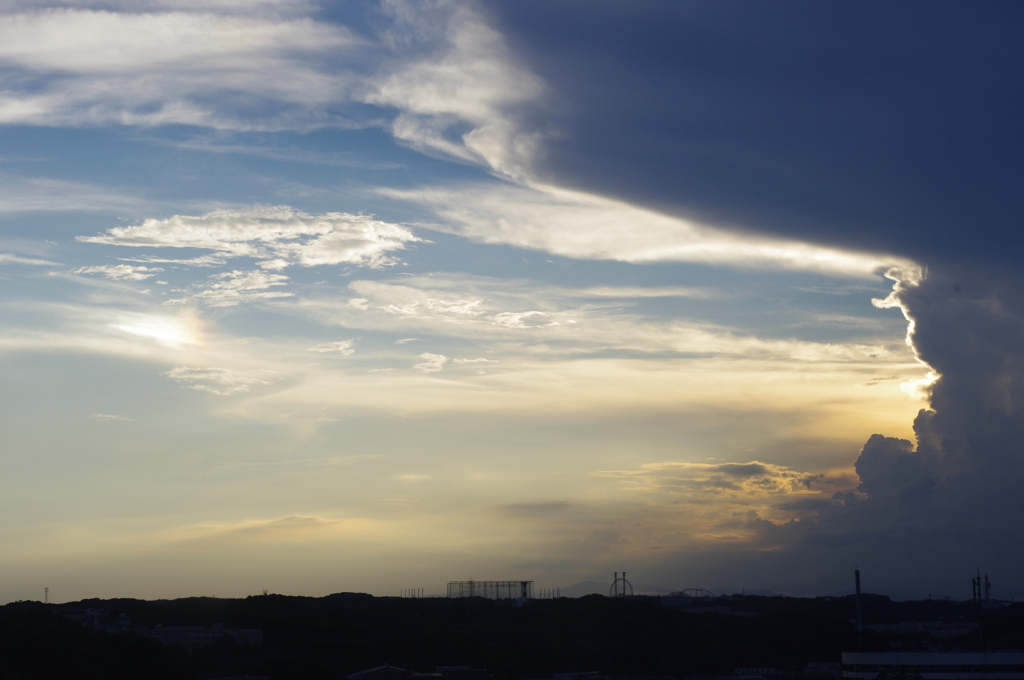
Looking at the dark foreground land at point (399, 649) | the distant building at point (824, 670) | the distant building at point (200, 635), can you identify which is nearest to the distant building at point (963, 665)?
the distant building at point (824, 670)

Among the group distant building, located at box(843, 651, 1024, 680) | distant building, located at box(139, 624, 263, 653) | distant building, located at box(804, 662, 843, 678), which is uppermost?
distant building, located at box(843, 651, 1024, 680)

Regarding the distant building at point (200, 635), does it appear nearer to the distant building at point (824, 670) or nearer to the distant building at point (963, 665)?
the distant building at point (824, 670)

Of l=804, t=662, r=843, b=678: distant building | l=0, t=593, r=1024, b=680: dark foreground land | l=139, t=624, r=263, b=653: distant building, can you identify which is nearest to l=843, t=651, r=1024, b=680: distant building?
l=804, t=662, r=843, b=678: distant building

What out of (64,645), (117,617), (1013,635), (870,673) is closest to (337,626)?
(117,617)

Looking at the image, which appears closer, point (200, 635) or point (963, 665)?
point (963, 665)

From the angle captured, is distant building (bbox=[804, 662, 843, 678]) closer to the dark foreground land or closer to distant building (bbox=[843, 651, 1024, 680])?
the dark foreground land

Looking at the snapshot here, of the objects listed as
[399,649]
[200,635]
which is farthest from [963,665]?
[200,635]

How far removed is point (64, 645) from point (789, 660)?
13301 cm

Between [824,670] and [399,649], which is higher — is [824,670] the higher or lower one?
the lower one

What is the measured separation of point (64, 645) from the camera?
110m

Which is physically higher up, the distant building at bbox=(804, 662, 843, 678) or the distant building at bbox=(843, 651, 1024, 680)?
the distant building at bbox=(843, 651, 1024, 680)

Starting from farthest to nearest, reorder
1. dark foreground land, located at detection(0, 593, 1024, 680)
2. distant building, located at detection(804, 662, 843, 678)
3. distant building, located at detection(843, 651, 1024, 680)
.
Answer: distant building, located at detection(804, 662, 843, 678) < dark foreground land, located at detection(0, 593, 1024, 680) < distant building, located at detection(843, 651, 1024, 680)

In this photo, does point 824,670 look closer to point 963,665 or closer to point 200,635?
point 963,665

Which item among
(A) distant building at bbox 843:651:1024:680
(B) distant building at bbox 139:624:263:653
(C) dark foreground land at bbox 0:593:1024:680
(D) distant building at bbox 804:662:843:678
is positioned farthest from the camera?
(B) distant building at bbox 139:624:263:653
